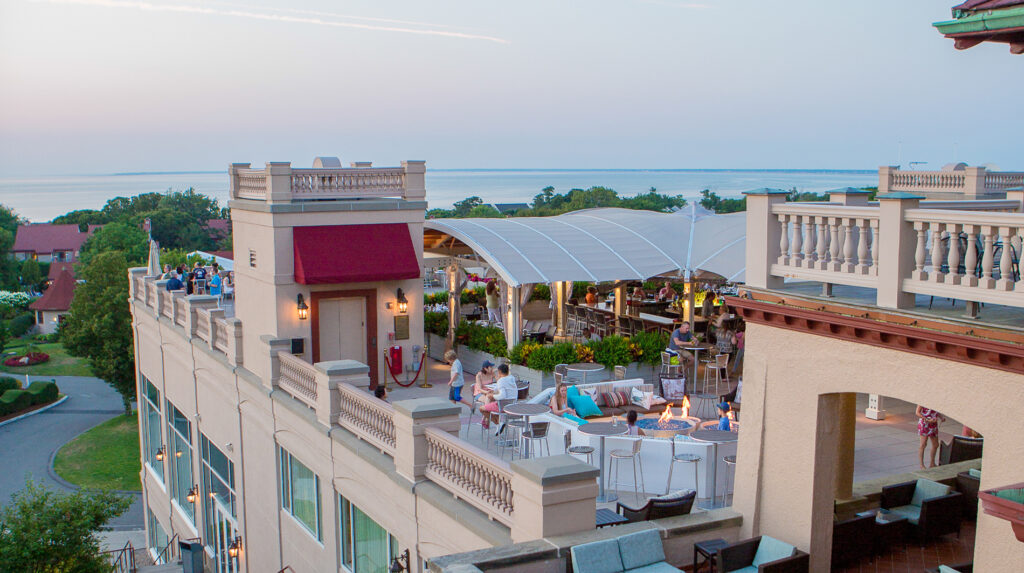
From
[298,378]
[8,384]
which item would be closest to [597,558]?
[298,378]

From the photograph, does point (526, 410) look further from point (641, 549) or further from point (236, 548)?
point (236, 548)

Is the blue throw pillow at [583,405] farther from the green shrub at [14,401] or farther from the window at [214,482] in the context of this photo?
the green shrub at [14,401]

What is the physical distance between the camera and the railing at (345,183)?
21.0m

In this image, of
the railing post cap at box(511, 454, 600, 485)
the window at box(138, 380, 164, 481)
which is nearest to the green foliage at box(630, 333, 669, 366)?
the railing post cap at box(511, 454, 600, 485)

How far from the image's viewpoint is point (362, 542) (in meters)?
14.5

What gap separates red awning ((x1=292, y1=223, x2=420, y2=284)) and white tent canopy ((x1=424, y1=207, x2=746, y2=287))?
106 inches

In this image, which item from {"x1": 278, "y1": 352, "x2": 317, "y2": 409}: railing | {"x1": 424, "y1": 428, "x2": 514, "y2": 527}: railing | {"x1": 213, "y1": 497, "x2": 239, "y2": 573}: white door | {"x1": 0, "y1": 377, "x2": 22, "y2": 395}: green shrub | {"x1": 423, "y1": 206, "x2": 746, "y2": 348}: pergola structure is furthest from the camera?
{"x1": 0, "y1": 377, "x2": 22, "y2": 395}: green shrub

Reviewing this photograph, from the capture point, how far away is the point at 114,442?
62906 mm

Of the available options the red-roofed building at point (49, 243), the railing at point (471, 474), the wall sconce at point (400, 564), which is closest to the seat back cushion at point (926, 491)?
the railing at point (471, 474)

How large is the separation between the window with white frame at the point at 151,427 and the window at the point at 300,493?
49.1ft

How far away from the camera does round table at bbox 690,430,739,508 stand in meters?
13.3

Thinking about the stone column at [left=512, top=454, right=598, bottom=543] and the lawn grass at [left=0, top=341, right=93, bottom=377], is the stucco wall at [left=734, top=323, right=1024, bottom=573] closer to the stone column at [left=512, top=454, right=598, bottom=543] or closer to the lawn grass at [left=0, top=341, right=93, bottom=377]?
the stone column at [left=512, top=454, right=598, bottom=543]

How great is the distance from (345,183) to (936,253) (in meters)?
15.8

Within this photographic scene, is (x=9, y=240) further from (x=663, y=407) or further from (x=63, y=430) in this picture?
(x=663, y=407)
